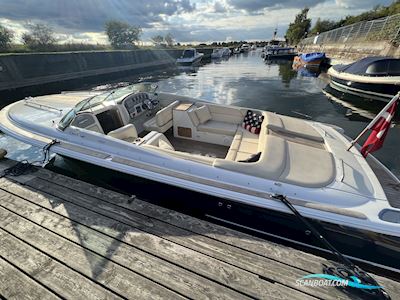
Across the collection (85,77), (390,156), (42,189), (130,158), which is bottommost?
(85,77)

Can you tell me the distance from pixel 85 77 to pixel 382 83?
27.4 m

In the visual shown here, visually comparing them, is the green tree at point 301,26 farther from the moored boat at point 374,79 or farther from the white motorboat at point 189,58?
the moored boat at point 374,79

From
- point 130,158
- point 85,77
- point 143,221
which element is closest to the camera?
point 143,221

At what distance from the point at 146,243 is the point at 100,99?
3627 mm

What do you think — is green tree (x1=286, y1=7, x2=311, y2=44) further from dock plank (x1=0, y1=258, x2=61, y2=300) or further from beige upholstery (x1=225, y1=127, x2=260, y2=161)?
dock plank (x1=0, y1=258, x2=61, y2=300)

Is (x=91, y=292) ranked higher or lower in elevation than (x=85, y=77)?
higher

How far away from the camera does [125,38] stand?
57.2 m

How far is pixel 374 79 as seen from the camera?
36.9 ft

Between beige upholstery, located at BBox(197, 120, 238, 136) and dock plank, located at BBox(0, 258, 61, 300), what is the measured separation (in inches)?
159

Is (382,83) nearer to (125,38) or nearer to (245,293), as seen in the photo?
(245,293)

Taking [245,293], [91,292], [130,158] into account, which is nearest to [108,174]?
[130,158]

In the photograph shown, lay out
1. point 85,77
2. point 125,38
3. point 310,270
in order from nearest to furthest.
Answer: point 310,270, point 85,77, point 125,38

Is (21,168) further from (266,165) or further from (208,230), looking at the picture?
(266,165)

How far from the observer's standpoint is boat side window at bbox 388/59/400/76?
1088 centimetres
